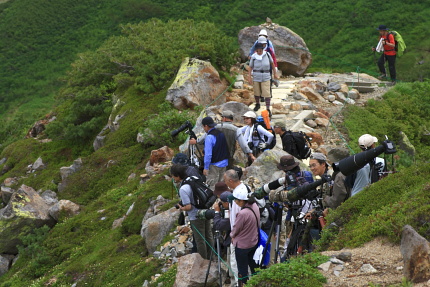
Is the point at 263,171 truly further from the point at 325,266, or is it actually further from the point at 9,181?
the point at 9,181

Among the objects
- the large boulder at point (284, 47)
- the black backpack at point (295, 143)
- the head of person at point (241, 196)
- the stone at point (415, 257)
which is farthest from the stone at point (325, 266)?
the large boulder at point (284, 47)

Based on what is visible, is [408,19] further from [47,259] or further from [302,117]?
[47,259]

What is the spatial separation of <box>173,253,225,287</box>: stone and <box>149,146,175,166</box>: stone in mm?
7783

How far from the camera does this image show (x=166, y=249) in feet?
35.1

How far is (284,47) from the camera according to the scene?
77.4 feet

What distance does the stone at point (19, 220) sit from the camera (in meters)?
16.2

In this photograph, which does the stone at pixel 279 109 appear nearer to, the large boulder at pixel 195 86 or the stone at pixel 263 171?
the large boulder at pixel 195 86

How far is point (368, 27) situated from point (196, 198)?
3711 centimetres

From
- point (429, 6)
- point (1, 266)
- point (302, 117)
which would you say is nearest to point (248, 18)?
point (429, 6)

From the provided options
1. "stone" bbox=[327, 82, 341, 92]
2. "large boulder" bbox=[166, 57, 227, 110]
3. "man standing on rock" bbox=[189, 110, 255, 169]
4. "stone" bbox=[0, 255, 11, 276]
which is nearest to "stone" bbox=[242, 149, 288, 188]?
"man standing on rock" bbox=[189, 110, 255, 169]

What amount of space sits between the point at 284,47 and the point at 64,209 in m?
11.8

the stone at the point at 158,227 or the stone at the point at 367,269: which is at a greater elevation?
the stone at the point at 367,269

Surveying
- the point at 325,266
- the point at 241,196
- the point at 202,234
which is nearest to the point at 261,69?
the point at 202,234

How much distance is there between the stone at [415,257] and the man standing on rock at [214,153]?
16.5ft
